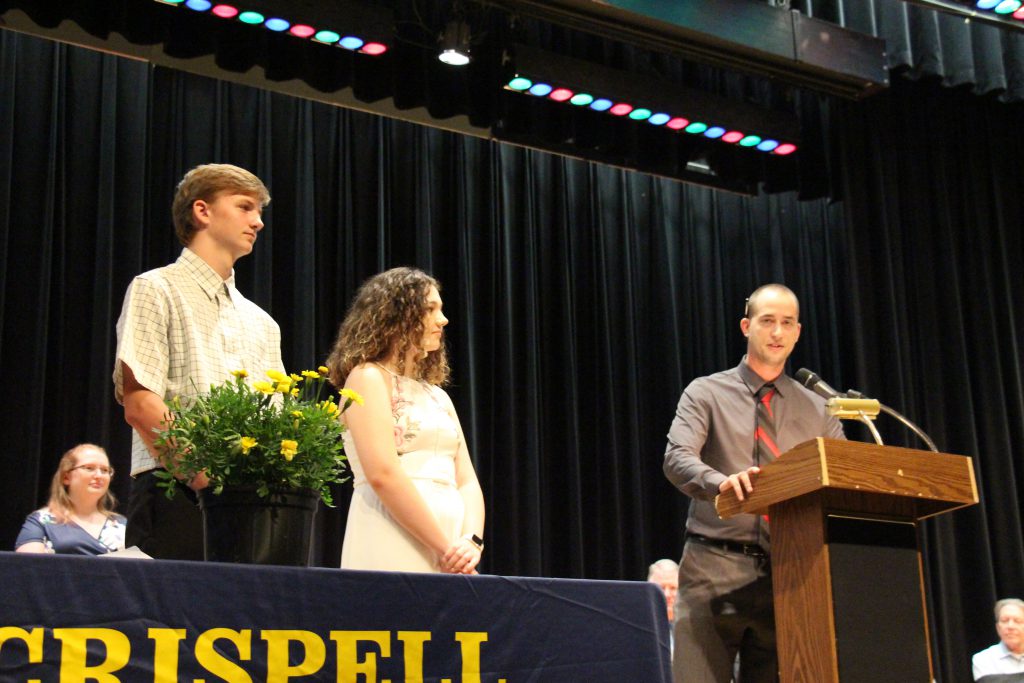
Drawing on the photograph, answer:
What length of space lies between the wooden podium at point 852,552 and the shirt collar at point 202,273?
45.7 inches

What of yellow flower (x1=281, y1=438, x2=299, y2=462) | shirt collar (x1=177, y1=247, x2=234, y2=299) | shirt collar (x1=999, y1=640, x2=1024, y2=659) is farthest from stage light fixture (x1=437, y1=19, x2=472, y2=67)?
shirt collar (x1=999, y1=640, x2=1024, y2=659)

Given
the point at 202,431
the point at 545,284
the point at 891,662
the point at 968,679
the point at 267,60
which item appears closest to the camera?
the point at 202,431

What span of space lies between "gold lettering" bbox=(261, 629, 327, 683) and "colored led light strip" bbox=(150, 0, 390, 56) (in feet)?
10.1

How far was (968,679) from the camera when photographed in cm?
533

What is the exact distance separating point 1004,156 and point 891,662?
4.37 m

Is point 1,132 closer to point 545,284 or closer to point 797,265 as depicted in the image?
point 545,284

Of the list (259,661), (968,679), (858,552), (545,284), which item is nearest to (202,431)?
(259,661)

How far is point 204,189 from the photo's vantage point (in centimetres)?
227

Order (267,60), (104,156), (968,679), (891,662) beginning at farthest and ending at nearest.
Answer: (968,679) < (104,156) < (267,60) < (891,662)

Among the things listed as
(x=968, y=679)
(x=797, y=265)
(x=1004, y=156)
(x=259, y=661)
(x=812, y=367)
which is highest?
(x=1004, y=156)

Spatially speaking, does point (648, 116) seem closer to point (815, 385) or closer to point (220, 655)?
point (815, 385)

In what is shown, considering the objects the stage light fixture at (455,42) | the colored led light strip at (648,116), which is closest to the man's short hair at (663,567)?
the colored led light strip at (648,116)

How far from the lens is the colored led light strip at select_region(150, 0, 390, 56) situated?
412 centimetres

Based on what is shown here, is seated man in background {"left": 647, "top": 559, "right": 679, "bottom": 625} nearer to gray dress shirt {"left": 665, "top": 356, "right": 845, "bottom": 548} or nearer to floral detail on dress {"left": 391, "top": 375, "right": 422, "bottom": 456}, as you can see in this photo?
gray dress shirt {"left": 665, "top": 356, "right": 845, "bottom": 548}
